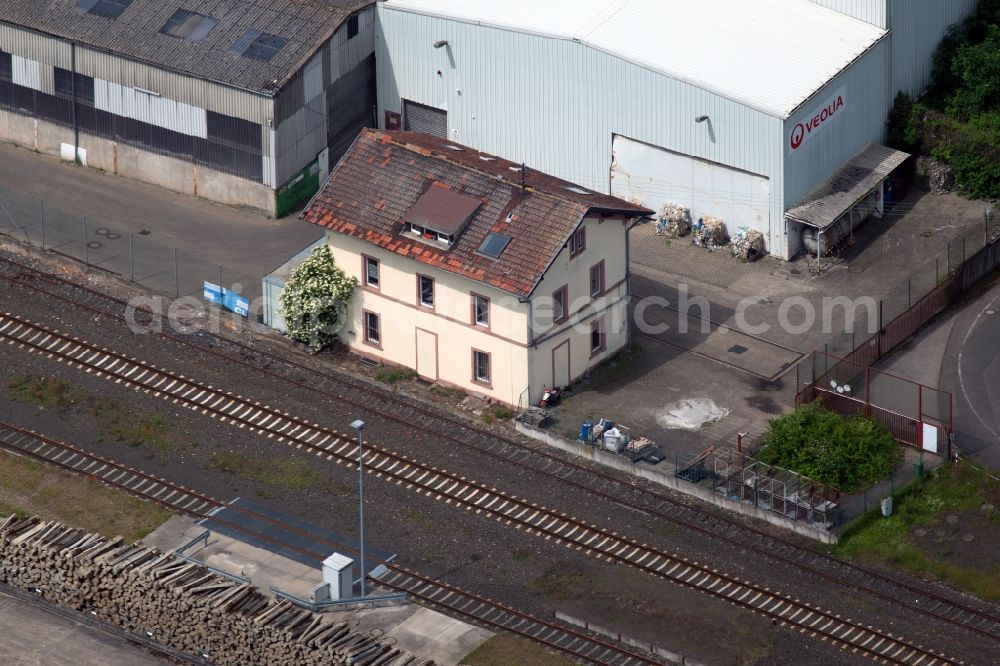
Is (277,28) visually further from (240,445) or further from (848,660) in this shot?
(848,660)

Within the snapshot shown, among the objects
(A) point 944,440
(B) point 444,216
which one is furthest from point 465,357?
(A) point 944,440

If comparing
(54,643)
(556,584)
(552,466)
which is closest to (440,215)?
(552,466)

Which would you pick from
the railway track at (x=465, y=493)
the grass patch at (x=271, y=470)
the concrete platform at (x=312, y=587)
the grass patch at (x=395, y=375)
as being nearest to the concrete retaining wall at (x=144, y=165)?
the railway track at (x=465, y=493)

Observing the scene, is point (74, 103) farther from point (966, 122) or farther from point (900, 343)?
point (966, 122)

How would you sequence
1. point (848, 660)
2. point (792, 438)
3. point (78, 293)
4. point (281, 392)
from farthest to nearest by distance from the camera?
1. point (78, 293)
2. point (281, 392)
3. point (792, 438)
4. point (848, 660)

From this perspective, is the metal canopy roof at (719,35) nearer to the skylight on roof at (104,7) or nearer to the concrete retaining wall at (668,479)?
the skylight on roof at (104,7)

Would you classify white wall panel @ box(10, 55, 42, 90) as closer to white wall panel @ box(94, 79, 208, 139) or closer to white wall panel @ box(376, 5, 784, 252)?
white wall panel @ box(94, 79, 208, 139)
